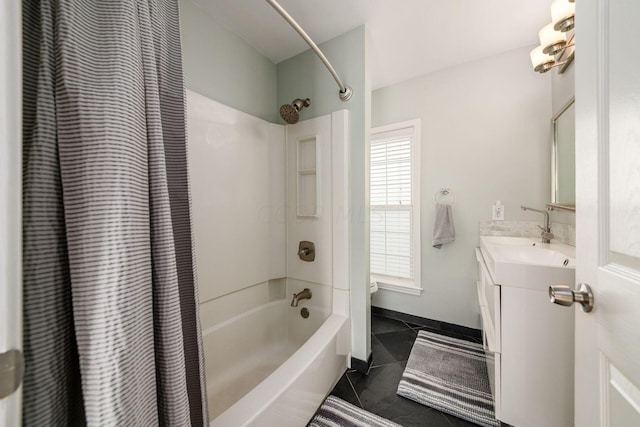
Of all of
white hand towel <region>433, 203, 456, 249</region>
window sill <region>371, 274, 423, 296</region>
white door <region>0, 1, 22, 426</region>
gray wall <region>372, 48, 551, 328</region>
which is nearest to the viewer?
white door <region>0, 1, 22, 426</region>

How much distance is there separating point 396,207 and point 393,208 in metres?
0.03

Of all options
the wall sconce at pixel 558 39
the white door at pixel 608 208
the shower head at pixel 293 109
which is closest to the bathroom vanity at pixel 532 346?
the white door at pixel 608 208

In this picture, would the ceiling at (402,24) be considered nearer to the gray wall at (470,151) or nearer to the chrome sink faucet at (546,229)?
the gray wall at (470,151)

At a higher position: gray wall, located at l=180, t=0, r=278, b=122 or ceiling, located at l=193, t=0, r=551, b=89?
ceiling, located at l=193, t=0, r=551, b=89

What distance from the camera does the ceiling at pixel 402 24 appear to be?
138 cm

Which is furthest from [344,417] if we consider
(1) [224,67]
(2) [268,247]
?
(1) [224,67]

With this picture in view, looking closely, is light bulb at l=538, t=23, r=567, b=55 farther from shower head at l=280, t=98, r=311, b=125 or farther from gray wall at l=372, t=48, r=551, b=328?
shower head at l=280, t=98, r=311, b=125

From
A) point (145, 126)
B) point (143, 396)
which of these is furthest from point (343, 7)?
point (143, 396)

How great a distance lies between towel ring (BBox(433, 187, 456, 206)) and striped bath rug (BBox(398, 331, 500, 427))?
1199 millimetres

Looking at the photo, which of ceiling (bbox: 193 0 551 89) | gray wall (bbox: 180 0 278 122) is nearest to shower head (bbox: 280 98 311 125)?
gray wall (bbox: 180 0 278 122)

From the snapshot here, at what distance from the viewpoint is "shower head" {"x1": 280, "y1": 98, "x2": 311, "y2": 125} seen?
1608mm

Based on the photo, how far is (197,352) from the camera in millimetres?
642

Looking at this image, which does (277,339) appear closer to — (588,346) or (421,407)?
(421,407)

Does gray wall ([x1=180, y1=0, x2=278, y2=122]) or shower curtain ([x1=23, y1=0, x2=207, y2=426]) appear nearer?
shower curtain ([x1=23, y1=0, x2=207, y2=426])
